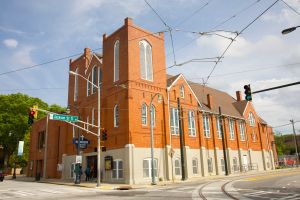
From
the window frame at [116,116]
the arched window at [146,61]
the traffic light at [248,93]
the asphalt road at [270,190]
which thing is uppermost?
the arched window at [146,61]

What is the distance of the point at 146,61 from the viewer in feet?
107

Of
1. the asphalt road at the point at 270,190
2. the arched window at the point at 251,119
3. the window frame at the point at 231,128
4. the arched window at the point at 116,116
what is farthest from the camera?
the arched window at the point at 251,119

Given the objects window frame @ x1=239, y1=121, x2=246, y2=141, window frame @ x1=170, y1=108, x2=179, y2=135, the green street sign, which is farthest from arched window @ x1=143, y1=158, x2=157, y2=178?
window frame @ x1=239, y1=121, x2=246, y2=141

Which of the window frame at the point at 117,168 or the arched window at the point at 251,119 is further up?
the arched window at the point at 251,119

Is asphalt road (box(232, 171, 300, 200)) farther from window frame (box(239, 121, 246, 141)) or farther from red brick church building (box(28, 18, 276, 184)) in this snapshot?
window frame (box(239, 121, 246, 141))

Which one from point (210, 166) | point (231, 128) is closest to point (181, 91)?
point (210, 166)

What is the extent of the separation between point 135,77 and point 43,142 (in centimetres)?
2246

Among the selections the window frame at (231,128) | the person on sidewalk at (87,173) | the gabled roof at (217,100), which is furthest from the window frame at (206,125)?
the person on sidewalk at (87,173)

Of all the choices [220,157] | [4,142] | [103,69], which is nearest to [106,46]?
[103,69]

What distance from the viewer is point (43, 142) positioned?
147 ft

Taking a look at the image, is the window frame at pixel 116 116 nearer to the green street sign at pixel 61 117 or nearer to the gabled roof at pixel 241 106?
the green street sign at pixel 61 117

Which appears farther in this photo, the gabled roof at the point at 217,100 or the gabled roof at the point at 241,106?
the gabled roof at the point at 241,106

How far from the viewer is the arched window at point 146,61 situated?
31.8 meters

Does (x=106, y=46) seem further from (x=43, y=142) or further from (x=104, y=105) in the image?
(x=43, y=142)
